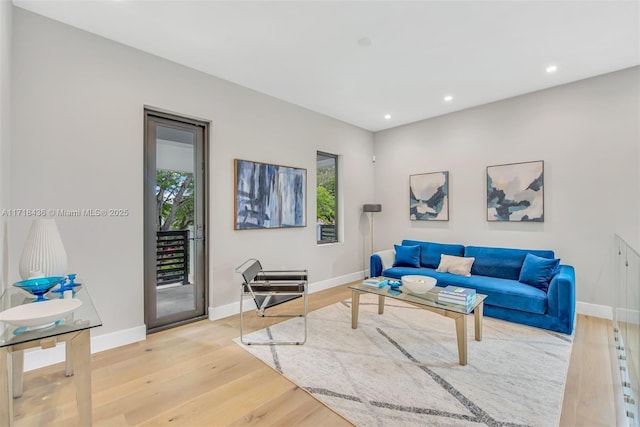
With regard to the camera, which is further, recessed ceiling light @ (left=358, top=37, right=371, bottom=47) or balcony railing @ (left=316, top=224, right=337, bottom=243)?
balcony railing @ (left=316, top=224, right=337, bottom=243)

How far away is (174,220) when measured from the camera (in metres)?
3.32

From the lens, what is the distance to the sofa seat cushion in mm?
3119

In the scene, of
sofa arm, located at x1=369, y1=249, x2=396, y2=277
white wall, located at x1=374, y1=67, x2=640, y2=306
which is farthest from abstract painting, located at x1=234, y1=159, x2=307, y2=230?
white wall, located at x1=374, y1=67, x2=640, y2=306

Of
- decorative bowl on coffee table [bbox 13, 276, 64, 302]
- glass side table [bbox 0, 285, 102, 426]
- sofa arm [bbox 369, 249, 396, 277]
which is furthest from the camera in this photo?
sofa arm [bbox 369, 249, 396, 277]

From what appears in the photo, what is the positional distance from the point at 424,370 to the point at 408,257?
7.88 ft

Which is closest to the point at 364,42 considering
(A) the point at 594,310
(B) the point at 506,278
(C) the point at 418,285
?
(C) the point at 418,285

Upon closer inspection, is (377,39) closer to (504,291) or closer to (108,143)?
(108,143)

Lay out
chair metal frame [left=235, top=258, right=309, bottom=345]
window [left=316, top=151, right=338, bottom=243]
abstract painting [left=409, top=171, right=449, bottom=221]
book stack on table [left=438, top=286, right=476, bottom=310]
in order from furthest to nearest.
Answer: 1. window [left=316, top=151, right=338, bottom=243]
2. abstract painting [left=409, top=171, right=449, bottom=221]
3. chair metal frame [left=235, top=258, right=309, bottom=345]
4. book stack on table [left=438, top=286, right=476, bottom=310]

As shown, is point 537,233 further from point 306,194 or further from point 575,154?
point 306,194

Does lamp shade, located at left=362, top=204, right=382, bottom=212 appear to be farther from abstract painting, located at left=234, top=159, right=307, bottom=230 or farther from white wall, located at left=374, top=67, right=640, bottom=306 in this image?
abstract painting, located at left=234, top=159, right=307, bottom=230

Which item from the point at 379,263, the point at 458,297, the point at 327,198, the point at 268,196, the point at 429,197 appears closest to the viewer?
the point at 458,297

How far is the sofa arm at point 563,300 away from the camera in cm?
293

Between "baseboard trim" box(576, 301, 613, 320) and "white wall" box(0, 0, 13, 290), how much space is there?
5702mm

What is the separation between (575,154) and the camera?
3.64 meters
